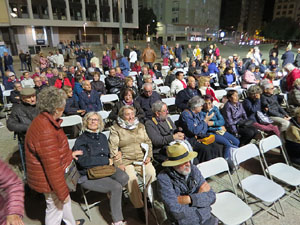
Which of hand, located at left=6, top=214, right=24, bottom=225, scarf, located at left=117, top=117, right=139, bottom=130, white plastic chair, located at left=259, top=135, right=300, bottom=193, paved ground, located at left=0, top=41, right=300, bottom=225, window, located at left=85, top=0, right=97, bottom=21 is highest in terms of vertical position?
window, located at left=85, top=0, right=97, bottom=21

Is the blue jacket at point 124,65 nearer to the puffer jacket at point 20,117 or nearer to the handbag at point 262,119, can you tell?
the handbag at point 262,119

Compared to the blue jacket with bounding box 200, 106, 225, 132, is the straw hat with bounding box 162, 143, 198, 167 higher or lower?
higher

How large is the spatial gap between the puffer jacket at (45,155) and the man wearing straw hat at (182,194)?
106 cm

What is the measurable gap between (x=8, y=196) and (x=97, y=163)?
4.77ft

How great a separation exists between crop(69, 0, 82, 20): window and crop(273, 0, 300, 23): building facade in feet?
321

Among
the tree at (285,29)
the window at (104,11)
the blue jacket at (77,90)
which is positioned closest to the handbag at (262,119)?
the blue jacket at (77,90)

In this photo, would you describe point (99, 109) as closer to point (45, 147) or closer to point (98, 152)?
point (98, 152)

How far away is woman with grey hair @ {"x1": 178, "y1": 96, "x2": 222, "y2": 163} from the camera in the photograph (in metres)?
3.66

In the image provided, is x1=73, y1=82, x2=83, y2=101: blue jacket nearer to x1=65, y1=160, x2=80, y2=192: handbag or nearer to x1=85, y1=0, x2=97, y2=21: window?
x1=65, y1=160, x2=80, y2=192: handbag

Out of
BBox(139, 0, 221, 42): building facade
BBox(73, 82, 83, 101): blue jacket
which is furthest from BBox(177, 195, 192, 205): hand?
BBox(139, 0, 221, 42): building facade

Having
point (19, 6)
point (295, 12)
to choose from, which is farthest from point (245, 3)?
point (19, 6)

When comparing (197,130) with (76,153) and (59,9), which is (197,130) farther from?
(59,9)

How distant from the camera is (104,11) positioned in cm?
3778

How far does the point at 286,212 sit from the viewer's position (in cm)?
304
